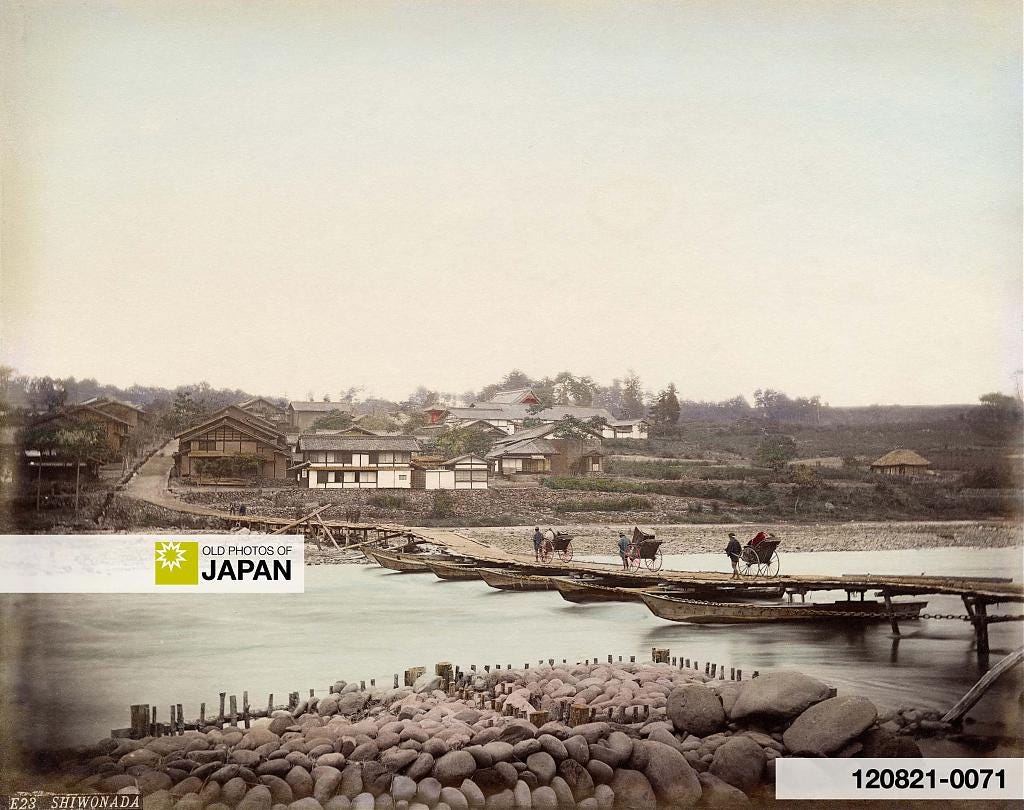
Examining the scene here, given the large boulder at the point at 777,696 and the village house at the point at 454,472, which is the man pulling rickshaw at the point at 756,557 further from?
the village house at the point at 454,472

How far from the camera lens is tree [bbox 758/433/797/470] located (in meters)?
5.27

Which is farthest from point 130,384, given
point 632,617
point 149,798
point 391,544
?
point 632,617

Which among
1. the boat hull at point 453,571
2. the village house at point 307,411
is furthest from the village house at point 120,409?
the boat hull at point 453,571

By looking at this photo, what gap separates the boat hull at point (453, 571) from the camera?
517 centimetres

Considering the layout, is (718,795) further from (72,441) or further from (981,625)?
(72,441)

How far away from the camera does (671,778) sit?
4586 millimetres

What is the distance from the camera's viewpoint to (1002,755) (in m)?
5.03

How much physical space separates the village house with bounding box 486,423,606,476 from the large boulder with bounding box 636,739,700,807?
1.60 metres

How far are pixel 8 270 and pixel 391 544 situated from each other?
8.34ft

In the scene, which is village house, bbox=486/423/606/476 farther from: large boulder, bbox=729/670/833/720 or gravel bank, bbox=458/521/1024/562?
large boulder, bbox=729/670/833/720

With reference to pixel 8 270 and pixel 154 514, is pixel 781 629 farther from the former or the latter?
pixel 8 270

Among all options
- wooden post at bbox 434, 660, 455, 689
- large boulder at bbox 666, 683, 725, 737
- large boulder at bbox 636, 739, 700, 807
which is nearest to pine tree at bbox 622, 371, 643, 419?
large boulder at bbox 666, 683, 725, 737

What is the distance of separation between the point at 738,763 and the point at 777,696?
395 mm

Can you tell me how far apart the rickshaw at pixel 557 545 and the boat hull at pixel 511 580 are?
0.13 m
